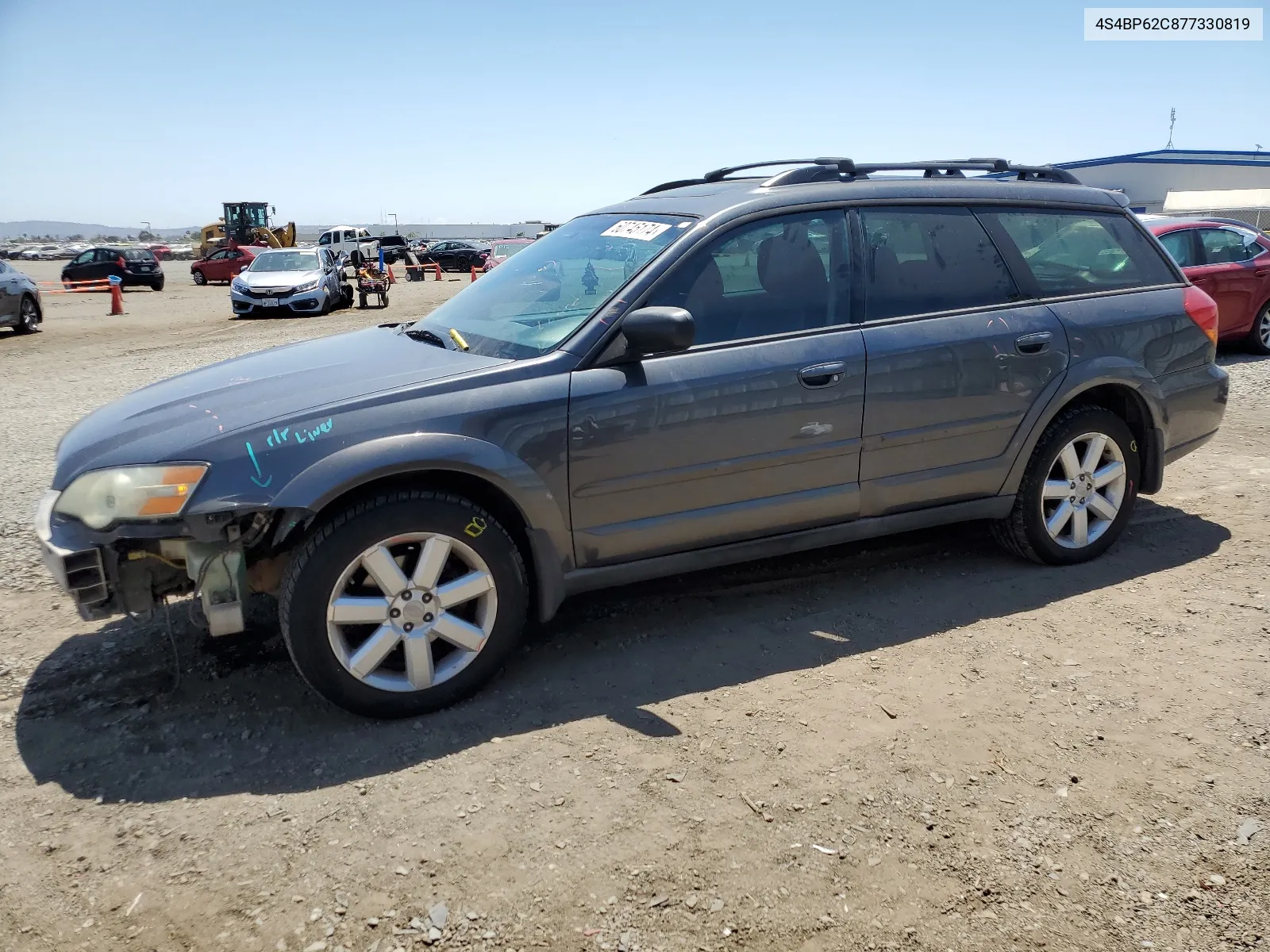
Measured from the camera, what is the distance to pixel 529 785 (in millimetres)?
2900

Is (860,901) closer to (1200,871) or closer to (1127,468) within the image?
(1200,871)

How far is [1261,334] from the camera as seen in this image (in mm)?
10562

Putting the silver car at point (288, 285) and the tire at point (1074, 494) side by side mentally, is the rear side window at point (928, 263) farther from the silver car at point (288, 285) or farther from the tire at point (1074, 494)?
the silver car at point (288, 285)

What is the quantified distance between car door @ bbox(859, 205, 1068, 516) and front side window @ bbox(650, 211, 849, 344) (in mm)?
161

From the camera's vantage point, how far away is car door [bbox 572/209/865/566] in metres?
3.48

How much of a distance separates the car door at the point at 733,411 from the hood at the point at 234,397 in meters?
0.56

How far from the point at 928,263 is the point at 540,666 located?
2.38 m

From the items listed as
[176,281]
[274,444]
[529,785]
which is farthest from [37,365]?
[176,281]

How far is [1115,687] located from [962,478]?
110 cm

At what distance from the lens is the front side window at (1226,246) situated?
9953 millimetres

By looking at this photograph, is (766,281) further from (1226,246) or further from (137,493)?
(1226,246)

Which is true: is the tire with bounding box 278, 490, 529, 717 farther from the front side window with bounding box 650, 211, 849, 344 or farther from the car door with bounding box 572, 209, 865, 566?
the front side window with bounding box 650, 211, 849, 344

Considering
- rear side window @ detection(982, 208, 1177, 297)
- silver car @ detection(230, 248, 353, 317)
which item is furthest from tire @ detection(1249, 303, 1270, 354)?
silver car @ detection(230, 248, 353, 317)

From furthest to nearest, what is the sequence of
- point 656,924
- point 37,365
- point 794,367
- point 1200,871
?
point 37,365
point 794,367
point 1200,871
point 656,924
